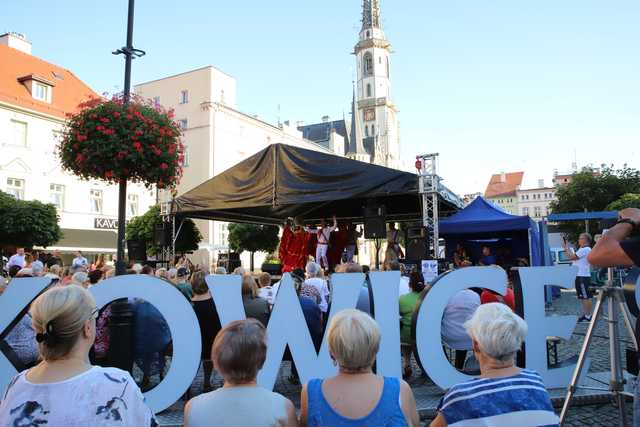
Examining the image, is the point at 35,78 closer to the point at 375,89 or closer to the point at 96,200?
the point at 96,200

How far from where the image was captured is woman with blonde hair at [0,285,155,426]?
5.43 feet

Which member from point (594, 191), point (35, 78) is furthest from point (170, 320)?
point (594, 191)

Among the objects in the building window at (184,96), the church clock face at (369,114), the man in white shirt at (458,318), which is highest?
the church clock face at (369,114)

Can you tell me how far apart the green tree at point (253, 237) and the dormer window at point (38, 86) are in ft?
39.5

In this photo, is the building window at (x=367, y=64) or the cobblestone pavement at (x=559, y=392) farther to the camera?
the building window at (x=367, y=64)

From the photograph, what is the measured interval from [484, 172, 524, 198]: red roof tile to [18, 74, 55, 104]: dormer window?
82.2m

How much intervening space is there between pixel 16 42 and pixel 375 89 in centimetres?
6228

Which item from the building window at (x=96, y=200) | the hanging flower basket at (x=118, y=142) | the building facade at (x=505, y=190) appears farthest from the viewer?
the building facade at (x=505, y=190)

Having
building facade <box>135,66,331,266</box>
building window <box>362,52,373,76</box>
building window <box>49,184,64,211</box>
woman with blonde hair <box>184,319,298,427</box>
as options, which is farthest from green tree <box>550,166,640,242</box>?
building window <box>362,52,373,76</box>

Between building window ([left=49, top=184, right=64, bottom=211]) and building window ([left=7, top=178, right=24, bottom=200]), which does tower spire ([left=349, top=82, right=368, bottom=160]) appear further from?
building window ([left=7, top=178, right=24, bottom=200])

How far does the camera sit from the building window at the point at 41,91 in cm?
2426

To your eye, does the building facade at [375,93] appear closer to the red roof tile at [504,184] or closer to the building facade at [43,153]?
the red roof tile at [504,184]

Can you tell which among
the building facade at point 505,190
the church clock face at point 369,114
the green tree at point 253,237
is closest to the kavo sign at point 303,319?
the green tree at point 253,237

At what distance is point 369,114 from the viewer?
81812 millimetres
